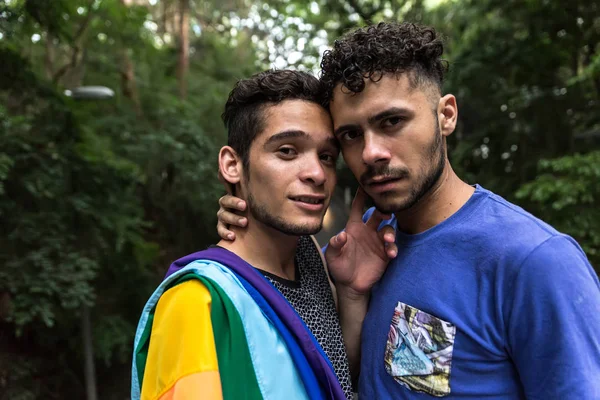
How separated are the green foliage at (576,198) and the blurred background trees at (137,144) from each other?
0.8 inches

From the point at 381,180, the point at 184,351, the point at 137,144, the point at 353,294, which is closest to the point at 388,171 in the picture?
the point at 381,180

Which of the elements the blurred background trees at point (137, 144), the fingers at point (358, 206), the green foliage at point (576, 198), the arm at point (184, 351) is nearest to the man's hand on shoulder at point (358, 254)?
the fingers at point (358, 206)

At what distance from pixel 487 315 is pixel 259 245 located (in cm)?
85

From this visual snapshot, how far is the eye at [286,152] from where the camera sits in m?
1.69

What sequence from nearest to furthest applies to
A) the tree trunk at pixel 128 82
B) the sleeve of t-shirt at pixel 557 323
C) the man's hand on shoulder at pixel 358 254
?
1. the sleeve of t-shirt at pixel 557 323
2. the man's hand on shoulder at pixel 358 254
3. the tree trunk at pixel 128 82

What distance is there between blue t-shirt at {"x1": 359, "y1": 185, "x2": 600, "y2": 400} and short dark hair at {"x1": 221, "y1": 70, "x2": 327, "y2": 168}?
0.68 meters

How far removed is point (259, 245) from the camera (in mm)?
1766

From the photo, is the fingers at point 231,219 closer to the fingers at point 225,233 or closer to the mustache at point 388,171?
the fingers at point 225,233

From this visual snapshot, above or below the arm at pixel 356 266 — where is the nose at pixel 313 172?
above

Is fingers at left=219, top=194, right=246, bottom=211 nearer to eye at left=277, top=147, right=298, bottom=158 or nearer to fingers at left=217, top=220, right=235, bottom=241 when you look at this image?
fingers at left=217, top=220, right=235, bottom=241

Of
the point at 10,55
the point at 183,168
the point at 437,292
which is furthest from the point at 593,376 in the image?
the point at 183,168

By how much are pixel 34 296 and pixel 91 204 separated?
115 centimetres

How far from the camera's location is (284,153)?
1697 millimetres

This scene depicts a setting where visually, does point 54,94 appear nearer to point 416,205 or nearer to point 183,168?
point 183,168
